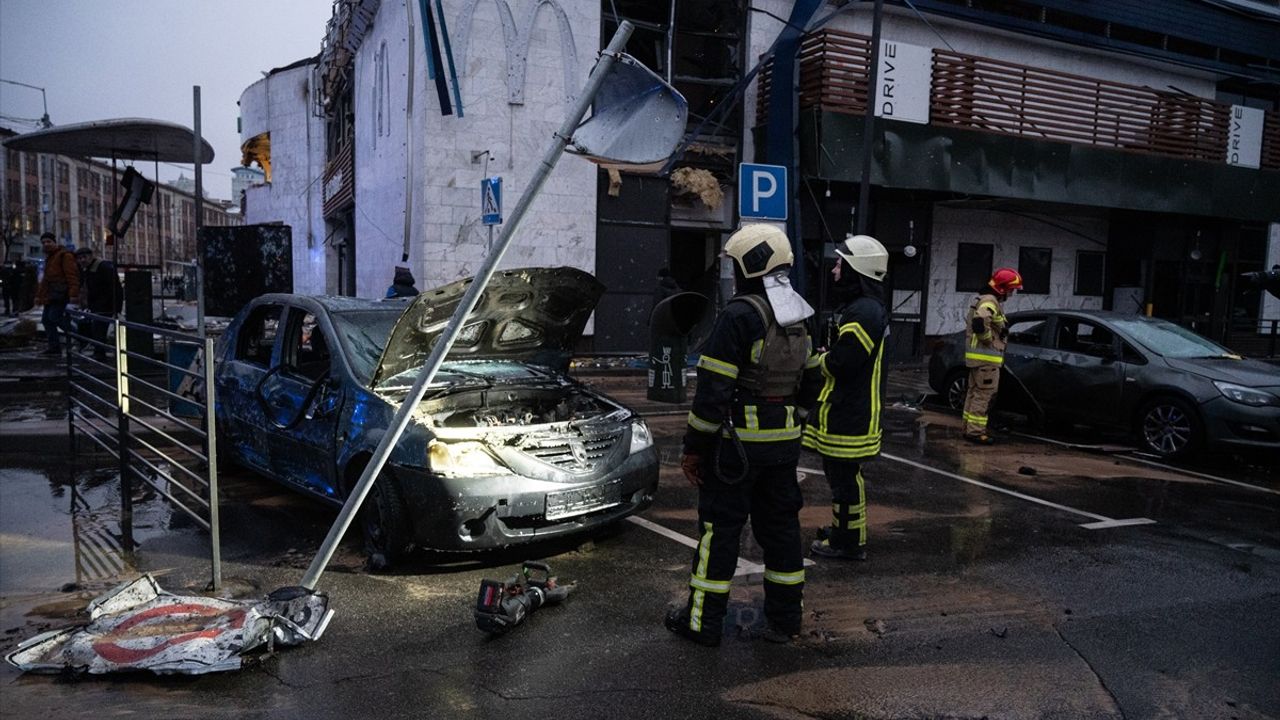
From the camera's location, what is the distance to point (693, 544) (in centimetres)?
562

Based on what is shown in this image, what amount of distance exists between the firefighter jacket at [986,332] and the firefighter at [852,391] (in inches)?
168

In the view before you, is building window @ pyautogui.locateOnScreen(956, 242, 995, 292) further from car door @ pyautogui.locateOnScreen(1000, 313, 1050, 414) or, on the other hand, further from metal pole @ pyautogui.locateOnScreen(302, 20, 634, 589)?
metal pole @ pyautogui.locateOnScreen(302, 20, 634, 589)

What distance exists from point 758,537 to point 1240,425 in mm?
6624

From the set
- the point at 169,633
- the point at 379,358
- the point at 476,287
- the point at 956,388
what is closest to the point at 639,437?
the point at 379,358

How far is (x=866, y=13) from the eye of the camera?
666 inches

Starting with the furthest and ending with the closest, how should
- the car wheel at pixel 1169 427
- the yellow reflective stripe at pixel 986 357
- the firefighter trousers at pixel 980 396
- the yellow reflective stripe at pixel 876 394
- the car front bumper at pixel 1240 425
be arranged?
the firefighter trousers at pixel 980 396, the yellow reflective stripe at pixel 986 357, the car wheel at pixel 1169 427, the car front bumper at pixel 1240 425, the yellow reflective stripe at pixel 876 394

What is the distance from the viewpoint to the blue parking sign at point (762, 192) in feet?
31.4

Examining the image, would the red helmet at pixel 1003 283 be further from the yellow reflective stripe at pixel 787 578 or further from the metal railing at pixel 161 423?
the metal railing at pixel 161 423

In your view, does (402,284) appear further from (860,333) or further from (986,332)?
(860,333)

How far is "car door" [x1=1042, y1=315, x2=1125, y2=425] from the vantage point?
30.8 feet

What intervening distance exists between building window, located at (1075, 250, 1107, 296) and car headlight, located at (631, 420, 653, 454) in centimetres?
1776

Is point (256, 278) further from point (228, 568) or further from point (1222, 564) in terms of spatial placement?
point (1222, 564)

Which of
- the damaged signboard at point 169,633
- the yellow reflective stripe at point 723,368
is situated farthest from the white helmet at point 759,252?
the damaged signboard at point 169,633

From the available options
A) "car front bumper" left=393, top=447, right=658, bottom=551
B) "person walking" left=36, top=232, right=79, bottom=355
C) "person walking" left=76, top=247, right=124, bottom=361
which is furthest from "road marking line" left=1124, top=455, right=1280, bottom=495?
"person walking" left=36, top=232, right=79, bottom=355
